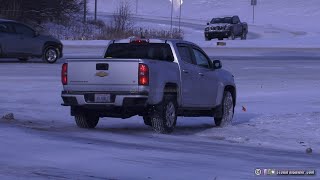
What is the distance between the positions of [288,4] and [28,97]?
9747cm

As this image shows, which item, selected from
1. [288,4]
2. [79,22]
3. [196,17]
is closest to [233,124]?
[79,22]

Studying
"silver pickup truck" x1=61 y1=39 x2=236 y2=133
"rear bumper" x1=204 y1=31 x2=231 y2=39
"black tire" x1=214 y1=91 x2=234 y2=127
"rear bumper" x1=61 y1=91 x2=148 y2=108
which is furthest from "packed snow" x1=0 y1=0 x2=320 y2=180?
"rear bumper" x1=204 y1=31 x2=231 y2=39

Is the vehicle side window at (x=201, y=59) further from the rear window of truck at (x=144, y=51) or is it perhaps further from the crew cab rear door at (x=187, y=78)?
the rear window of truck at (x=144, y=51)

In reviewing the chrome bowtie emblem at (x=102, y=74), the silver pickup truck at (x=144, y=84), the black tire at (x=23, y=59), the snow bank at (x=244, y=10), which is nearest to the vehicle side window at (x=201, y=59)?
the silver pickup truck at (x=144, y=84)

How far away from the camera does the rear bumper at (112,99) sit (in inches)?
563

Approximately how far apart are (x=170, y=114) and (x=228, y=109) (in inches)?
86.6

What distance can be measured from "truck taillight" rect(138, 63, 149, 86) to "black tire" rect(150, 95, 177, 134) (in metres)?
0.58

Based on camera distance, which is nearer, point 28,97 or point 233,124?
point 233,124

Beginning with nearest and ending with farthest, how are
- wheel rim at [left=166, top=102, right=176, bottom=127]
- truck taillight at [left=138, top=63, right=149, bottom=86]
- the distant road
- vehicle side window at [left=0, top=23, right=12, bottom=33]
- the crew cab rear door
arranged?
truck taillight at [left=138, top=63, right=149, bottom=86], wheel rim at [left=166, top=102, right=176, bottom=127], the crew cab rear door, vehicle side window at [left=0, top=23, right=12, bottom=33], the distant road

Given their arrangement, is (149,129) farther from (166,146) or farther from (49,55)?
(49,55)

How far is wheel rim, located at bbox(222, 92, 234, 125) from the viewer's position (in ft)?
55.3

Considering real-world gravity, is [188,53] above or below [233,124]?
above

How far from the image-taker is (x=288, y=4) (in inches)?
4537

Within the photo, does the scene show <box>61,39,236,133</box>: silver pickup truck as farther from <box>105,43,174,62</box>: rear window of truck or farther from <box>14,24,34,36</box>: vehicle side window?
<box>14,24,34,36</box>: vehicle side window
